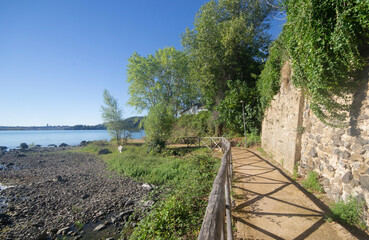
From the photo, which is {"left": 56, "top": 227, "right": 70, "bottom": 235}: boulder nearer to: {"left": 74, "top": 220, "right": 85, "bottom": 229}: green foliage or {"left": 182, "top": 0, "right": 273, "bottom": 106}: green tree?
{"left": 74, "top": 220, "right": 85, "bottom": 229}: green foliage

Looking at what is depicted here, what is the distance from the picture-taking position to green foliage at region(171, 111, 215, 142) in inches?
720

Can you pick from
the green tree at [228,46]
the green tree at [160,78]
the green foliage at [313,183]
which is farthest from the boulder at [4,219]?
the green tree at [160,78]

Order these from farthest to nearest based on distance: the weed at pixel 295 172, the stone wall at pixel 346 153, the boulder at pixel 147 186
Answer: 1. the boulder at pixel 147 186
2. the weed at pixel 295 172
3. the stone wall at pixel 346 153

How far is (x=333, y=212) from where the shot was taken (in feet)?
10.8

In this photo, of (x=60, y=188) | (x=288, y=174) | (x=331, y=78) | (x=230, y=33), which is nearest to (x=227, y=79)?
(x=230, y=33)

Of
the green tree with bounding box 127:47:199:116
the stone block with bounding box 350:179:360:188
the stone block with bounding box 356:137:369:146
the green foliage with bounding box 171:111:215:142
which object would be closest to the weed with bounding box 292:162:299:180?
the stone block with bounding box 350:179:360:188

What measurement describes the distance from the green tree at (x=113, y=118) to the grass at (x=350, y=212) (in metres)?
24.3

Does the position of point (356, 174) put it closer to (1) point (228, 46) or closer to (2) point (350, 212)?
(2) point (350, 212)

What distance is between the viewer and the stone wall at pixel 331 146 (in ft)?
9.84

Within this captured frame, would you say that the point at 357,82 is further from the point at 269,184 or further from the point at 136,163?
the point at 136,163

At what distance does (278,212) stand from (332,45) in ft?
11.0

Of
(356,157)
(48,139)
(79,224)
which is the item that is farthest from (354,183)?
(48,139)

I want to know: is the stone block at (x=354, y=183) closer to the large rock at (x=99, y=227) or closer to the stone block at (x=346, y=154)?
the stone block at (x=346, y=154)

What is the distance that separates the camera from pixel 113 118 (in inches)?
976
